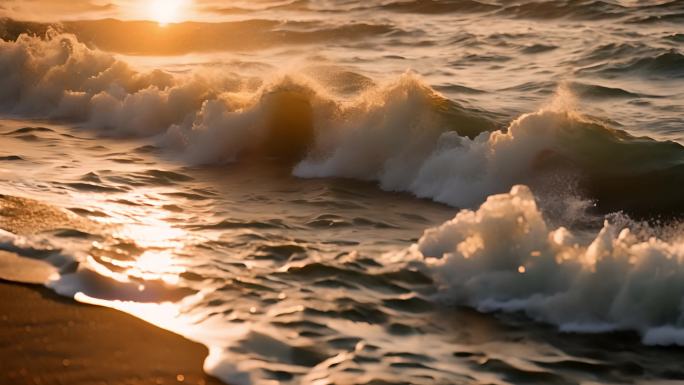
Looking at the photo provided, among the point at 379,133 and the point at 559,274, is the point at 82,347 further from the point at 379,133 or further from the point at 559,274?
the point at 379,133

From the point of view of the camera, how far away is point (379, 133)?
38.1ft

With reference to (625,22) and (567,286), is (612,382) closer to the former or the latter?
(567,286)

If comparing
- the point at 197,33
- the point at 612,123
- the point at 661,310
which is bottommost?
the point at 661,310

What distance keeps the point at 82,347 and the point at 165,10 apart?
22747mm

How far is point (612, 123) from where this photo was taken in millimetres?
11953

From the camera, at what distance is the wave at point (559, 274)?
652 centimetres

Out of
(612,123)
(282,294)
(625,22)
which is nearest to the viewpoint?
(282,294)

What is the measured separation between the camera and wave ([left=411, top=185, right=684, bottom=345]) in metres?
6.52

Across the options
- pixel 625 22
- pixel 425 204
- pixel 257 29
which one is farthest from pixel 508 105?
pixel 257 29

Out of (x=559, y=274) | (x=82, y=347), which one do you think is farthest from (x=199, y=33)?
(x=82, y=347)

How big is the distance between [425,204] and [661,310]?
3.77m

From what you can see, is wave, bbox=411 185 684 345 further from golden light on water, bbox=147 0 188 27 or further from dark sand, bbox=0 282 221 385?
golden light on water, bbox=147 0 188 27

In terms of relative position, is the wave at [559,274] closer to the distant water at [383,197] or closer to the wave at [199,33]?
the distant water at [383,197]

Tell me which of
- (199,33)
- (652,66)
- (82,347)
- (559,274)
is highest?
(199,33)
